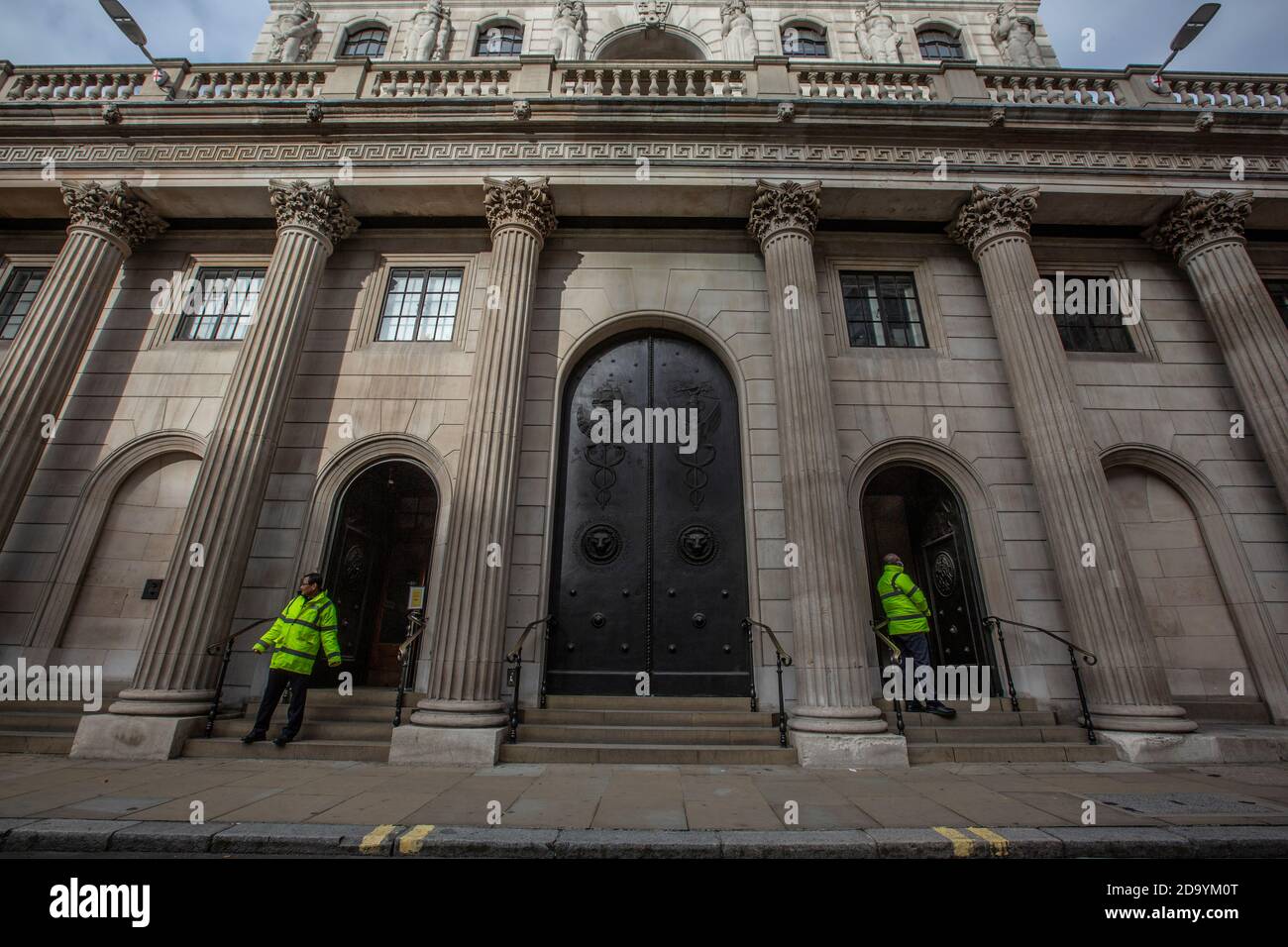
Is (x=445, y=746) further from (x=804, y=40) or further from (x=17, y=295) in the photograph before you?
(x=804, y=40)

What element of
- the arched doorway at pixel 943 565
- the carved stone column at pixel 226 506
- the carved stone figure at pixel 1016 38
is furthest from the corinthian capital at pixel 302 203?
the carved stone figure at pixel 1016 38

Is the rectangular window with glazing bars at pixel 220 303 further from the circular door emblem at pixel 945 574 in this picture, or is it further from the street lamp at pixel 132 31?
the circular door emblem at pixel 945 574

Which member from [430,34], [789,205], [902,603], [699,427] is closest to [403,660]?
[699,427]

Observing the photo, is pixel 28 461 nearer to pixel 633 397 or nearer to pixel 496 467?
pixel 496 467

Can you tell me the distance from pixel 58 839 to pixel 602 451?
6.78m

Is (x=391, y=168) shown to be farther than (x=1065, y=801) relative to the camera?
Yes

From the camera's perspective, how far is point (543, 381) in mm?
8648

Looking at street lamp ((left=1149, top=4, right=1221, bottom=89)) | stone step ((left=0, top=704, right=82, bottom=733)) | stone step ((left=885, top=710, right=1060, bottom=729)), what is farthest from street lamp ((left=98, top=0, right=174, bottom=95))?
street lamp ((left=1149, top=4, right=1221, bottom=89))

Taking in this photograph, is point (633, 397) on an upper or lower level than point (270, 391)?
upper

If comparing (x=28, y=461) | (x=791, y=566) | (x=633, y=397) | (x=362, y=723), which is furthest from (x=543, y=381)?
(x=28, y=461)

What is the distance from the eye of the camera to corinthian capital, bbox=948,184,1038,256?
862 centimetres

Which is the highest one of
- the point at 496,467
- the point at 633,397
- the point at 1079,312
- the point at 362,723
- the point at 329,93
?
the point at 329,93

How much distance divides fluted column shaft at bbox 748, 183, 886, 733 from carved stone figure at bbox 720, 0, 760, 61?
6.46m
